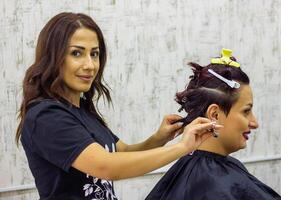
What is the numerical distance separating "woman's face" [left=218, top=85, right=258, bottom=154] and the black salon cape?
75mm

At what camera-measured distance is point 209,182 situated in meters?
1.65

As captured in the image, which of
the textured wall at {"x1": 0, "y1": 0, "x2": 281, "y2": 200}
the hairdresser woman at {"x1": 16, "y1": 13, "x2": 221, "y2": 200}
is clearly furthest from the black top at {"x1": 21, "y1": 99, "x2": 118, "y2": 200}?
the textured wall at {"x1": 0, "y1": 0, "x2": 281, "y2": 200}

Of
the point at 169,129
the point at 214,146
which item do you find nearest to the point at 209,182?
the point at 214,146

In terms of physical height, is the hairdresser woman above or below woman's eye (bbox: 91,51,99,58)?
below

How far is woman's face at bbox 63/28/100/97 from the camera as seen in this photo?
1.49 metres

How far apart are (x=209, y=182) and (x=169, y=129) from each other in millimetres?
260

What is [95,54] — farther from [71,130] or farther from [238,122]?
[238,122]

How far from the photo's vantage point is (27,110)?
4.80ft

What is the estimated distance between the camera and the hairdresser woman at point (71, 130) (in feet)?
4.38

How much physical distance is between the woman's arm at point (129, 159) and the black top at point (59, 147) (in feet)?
0.10

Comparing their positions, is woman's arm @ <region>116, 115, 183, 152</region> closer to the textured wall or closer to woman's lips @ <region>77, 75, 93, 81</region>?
woman's lips @ <region>77, 75, 93, 81</region>

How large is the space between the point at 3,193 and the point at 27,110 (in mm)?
1148

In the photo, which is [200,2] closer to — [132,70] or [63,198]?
[132,70]

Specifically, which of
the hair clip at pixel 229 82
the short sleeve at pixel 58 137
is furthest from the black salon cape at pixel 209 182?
the short sleeve at pixel 58 137
